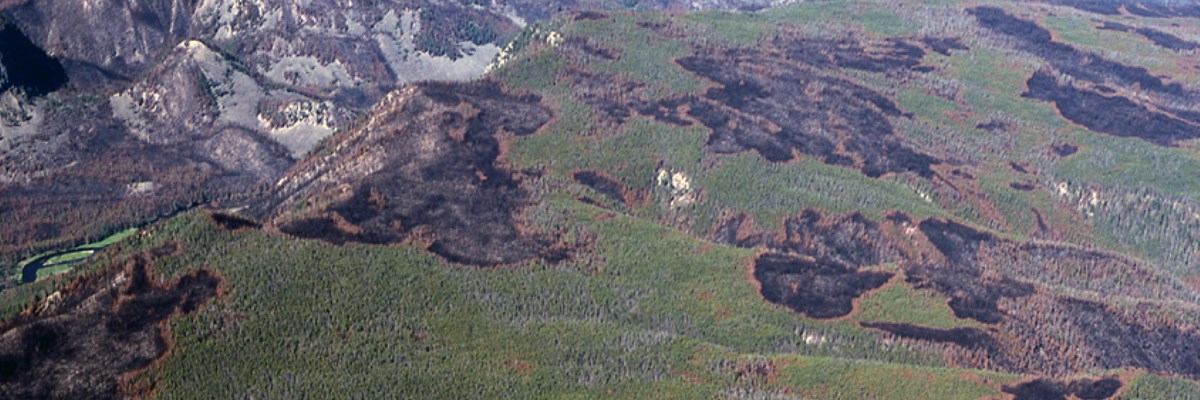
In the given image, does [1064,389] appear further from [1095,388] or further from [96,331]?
[96,331]

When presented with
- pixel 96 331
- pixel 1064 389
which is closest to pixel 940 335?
pixel 1064 389

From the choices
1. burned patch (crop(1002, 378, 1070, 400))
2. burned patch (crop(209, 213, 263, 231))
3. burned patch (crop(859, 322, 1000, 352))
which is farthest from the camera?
burned patch (crop(859, 322, 1000, 352))

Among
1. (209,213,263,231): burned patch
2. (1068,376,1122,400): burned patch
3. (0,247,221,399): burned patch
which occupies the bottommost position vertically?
(1068,376,1122,400): burned patch

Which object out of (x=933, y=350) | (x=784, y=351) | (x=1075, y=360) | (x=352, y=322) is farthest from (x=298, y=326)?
(x=1075, y=360)

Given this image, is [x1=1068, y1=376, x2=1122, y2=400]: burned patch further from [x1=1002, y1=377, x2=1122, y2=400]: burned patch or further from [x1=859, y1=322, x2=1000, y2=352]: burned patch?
[x1=859, y1=322, x2=1000, y2=352]: burned patch

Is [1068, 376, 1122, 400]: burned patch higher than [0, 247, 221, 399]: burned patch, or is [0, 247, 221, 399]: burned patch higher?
[0, 247, 221, 399]: burned patch

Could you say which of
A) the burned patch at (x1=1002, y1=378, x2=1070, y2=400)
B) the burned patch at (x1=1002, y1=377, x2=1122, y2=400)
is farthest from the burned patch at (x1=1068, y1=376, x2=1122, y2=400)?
the burned patch at (x1=1002, y1=378, x2=1070, y2=400)

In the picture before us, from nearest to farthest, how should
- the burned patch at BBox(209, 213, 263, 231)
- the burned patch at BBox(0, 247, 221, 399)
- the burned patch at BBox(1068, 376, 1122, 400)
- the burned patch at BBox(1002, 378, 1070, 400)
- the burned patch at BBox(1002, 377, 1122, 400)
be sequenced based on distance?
the burned patch at BBox(0, 247, 221, 399) → the burned patch at BBox(1002, 378, 1070, 400) → the burned patch at BBox(1002, 377, 1122, 400) → the burned patch at BBox(209, 213, 263, 231) → the burned patch at BBox(1068, 376, 1122, 400)

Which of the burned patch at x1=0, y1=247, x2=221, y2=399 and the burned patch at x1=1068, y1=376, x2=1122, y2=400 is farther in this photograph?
the burned patch at x1=1068, y1=376, x2=1122, y2=400
